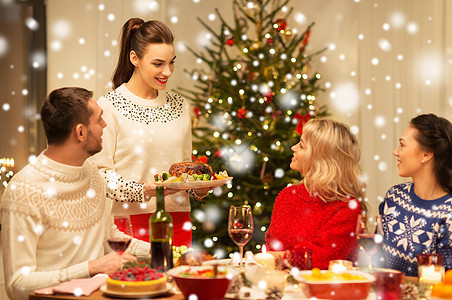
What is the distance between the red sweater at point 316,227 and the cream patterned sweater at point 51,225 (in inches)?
23.4

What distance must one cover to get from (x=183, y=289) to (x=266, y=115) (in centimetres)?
285

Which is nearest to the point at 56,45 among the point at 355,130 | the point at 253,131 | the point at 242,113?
the point at 242,113

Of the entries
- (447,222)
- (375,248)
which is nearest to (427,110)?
(447,222)

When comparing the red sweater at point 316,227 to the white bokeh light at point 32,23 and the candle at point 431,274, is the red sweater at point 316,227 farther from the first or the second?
the white bokeh light at point 32,23

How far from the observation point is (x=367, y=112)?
Answer: 484cm

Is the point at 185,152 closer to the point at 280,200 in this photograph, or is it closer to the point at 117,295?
the point at 280,200

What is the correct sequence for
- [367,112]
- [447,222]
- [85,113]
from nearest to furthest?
[85,113] < [447,222] < [367,112]

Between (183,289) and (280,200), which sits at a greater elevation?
(280,200)

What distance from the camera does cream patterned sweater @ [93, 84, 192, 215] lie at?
8.54ft

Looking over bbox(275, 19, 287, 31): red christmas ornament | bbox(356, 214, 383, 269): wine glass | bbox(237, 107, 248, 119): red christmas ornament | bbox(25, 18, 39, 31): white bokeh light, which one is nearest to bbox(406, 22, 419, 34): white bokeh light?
bbox(275, 19, 287, 31): red christmas ornament

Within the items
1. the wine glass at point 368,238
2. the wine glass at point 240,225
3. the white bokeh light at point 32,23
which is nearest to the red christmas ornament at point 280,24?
the white bokeh light at point 32,23

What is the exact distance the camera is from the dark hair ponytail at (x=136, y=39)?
2.73 m

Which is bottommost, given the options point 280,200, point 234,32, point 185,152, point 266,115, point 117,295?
point 117,295

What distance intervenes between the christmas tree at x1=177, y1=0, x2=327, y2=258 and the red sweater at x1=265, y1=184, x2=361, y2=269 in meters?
1.73
